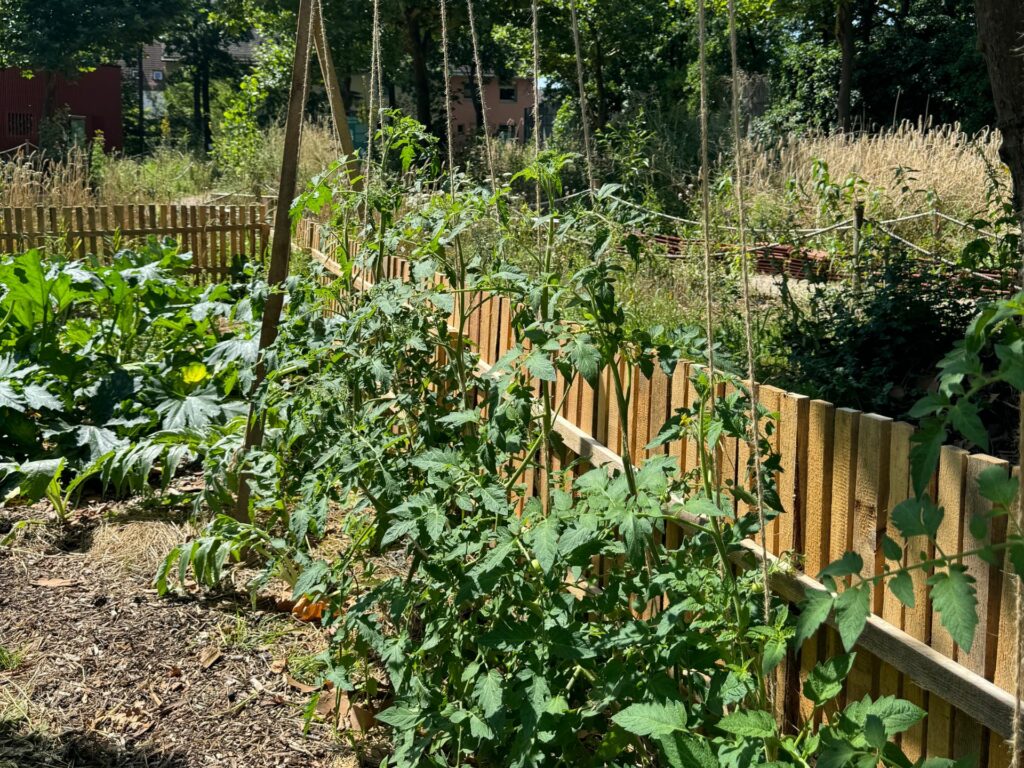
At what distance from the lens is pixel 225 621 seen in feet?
13.7

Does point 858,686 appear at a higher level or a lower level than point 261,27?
lower

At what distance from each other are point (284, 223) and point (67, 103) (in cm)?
4143

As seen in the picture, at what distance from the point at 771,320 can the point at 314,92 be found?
113 ft

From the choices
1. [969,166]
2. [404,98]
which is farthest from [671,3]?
[969,166]

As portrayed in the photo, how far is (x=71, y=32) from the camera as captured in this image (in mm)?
37000

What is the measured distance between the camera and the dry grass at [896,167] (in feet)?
35.6

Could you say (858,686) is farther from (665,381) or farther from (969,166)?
(969,166)

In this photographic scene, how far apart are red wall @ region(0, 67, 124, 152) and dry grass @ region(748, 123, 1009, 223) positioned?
107ft

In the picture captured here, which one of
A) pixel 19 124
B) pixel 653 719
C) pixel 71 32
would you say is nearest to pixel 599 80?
pixel 71 32

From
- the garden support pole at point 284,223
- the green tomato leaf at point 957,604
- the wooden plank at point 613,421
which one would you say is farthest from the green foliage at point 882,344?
the green tomato leaf at point 957,604

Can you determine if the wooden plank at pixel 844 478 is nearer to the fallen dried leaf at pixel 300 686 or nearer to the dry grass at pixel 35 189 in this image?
the fallen dried leaf at pixel 300 686

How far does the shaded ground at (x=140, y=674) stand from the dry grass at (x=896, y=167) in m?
7.30

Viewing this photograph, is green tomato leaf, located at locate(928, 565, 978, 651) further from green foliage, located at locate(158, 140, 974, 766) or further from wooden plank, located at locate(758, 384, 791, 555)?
wooden plank, located at locate(758, 384, 791, 555)

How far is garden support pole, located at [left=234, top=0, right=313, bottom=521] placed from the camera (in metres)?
4.45
